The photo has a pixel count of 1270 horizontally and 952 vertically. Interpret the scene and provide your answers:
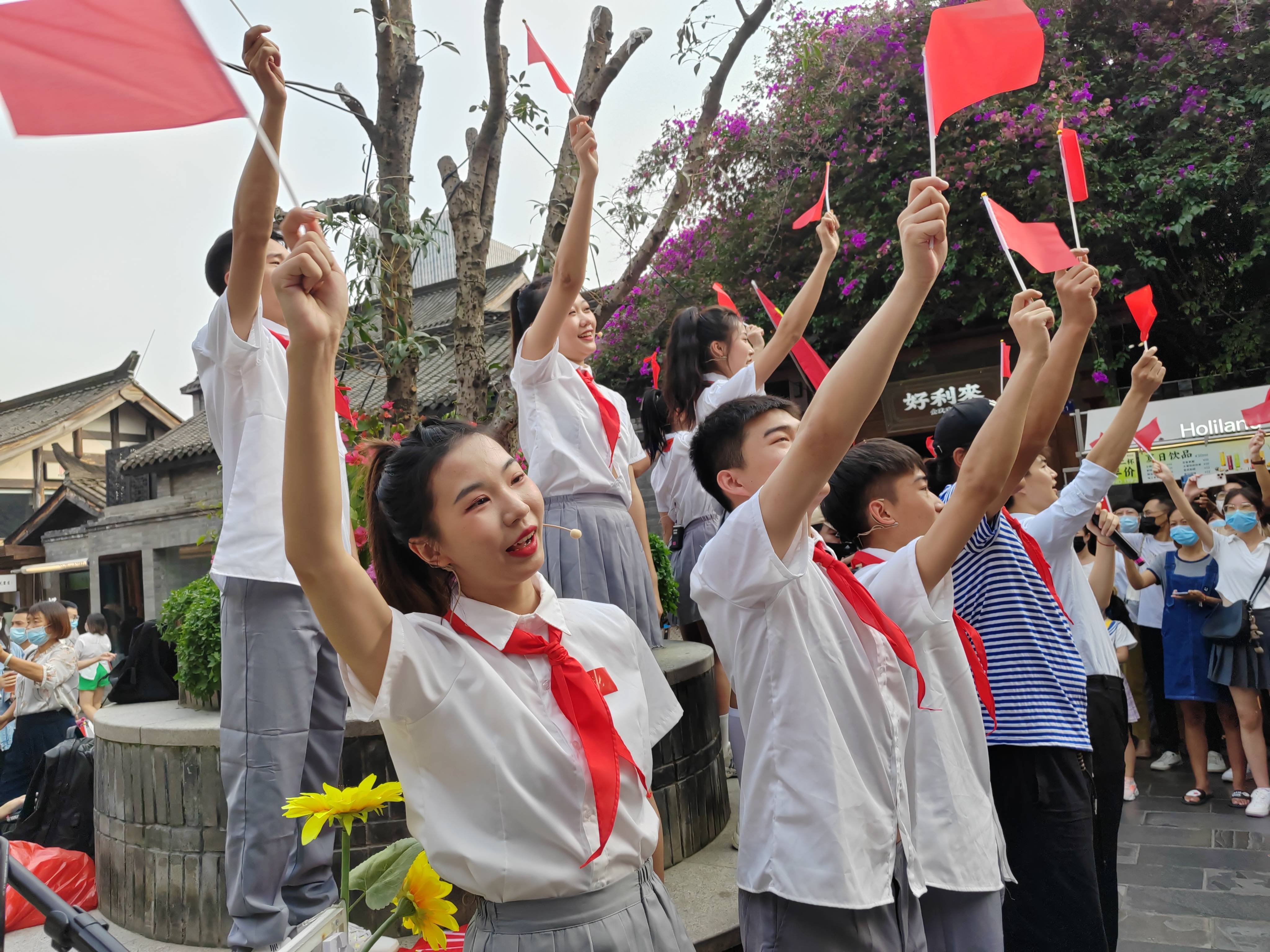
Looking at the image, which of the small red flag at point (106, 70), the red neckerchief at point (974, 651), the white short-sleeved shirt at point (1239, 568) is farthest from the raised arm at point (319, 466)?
the white short-sleeved shirt at point (1239, 568)

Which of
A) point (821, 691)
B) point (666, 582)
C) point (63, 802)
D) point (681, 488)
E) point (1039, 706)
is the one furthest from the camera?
point (666, 582)

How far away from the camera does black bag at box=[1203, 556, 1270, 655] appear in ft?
18.3

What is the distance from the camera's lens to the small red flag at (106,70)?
1.35 metres

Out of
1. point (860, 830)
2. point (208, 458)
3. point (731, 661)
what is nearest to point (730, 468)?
point (731, 661)

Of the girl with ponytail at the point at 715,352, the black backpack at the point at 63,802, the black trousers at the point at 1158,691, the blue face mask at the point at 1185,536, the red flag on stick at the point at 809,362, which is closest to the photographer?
the red flag on stick at the point at 809,362

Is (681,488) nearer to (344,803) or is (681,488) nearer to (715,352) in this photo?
(715,352)

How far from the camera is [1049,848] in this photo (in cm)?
221

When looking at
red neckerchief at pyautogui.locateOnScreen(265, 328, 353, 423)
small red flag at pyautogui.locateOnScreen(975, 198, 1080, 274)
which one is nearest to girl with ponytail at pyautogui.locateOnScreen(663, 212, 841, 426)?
small red flag at pyautogui.locateOnScreen(975, 198, 1080, 274)

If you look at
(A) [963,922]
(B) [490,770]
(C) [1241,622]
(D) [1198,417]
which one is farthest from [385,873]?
(D) [1198,417]

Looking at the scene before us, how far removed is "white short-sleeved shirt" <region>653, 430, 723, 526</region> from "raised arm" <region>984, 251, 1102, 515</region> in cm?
Answer: 133

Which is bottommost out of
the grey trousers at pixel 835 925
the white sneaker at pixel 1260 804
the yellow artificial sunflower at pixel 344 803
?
the white sneaker at pixel 1260 804

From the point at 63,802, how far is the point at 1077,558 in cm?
419

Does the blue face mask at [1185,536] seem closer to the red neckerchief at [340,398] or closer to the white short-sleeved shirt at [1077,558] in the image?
the white short-sleeved shirt at [1077,558]

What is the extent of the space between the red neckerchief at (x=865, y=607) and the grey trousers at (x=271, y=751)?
117cm
